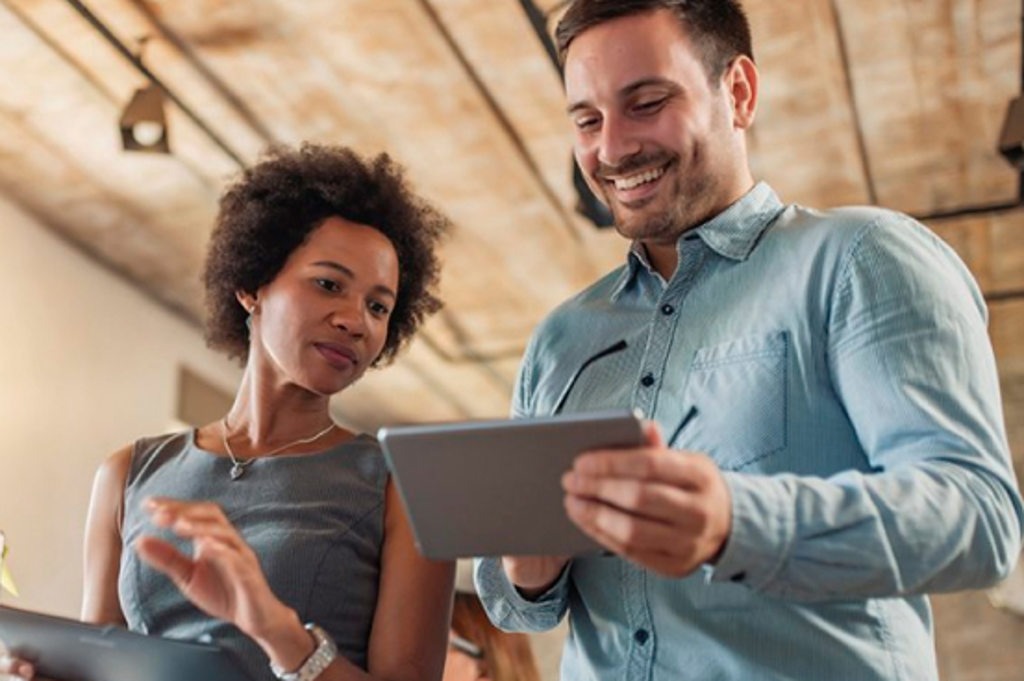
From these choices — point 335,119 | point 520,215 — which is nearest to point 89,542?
point 335,119

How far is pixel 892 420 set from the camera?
1268 millimetres

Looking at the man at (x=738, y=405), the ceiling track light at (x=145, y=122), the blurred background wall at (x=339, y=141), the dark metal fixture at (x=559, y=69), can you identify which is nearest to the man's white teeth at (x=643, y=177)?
the man at (x=738, y=405)

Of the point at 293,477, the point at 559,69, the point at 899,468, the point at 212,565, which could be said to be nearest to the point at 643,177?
the point at 899,468

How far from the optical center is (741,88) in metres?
1.62

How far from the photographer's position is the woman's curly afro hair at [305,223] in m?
2.19

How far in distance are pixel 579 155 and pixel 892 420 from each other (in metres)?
0.49

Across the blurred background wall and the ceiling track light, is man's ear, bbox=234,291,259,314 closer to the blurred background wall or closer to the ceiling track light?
the blurred background wall

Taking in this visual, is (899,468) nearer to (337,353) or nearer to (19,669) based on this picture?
(337,353)

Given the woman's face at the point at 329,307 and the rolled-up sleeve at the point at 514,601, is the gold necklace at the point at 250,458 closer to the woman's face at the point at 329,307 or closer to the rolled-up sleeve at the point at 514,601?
the woman's face at the point at 329,307

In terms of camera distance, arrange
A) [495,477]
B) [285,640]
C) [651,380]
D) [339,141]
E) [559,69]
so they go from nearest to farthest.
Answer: [495,477] → [651,380] → [285,640] → [559,69] → [339,141]

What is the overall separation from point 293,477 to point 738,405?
768mm

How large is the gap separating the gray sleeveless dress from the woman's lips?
11cm

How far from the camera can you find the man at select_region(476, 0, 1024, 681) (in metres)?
1.12

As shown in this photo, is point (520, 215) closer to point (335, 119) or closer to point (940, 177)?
point (335, 119)
